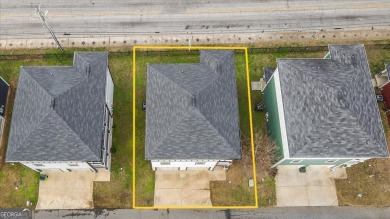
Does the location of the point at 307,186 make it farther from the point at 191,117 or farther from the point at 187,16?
the point at 187,16

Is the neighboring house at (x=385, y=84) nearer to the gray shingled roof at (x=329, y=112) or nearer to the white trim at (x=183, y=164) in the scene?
the gray shingled roof at (x=329, y=112)

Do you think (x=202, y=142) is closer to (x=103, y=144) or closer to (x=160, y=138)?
(x=160, y=138)

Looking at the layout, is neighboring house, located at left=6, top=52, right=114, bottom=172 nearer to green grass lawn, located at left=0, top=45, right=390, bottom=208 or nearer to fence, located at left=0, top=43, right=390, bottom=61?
green grass lawn, located at left=0, top=45, right=390, bottom=208

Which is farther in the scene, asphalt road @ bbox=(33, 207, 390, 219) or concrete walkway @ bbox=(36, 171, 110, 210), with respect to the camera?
concrete walkway @ bbox=(36, 171, 110, 210)

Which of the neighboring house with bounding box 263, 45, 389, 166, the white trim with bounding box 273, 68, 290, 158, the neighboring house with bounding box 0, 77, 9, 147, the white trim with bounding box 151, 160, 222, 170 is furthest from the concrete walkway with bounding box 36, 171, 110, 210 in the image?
the neighboring house with bounding box 263, 45, 389, 166

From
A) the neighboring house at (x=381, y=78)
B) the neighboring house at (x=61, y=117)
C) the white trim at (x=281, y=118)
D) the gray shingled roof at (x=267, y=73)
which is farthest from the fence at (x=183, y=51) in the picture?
the white trim at (x=281, y=118)

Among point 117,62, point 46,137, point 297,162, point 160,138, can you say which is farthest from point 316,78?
point 46,137

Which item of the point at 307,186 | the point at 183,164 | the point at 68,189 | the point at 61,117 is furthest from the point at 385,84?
the point at 68,189
